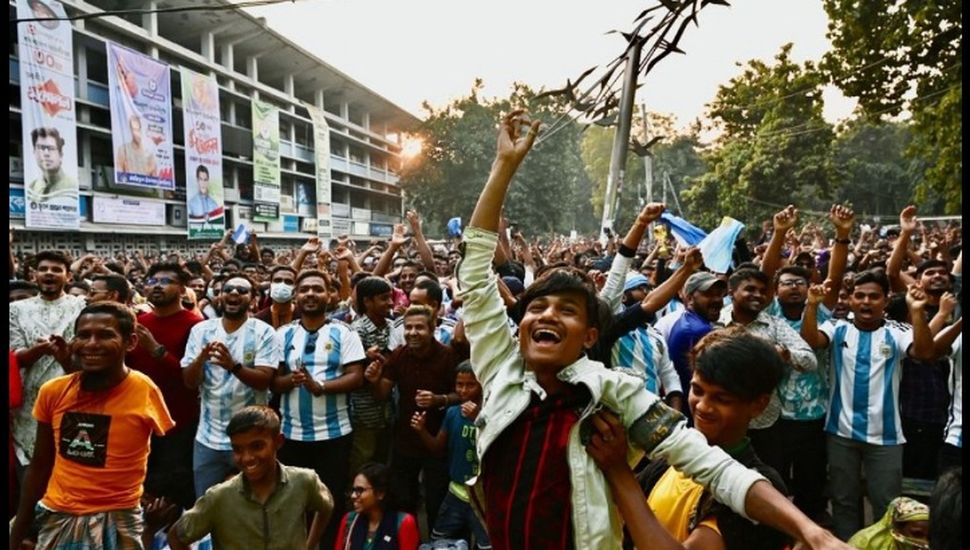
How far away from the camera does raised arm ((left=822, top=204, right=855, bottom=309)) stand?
4.28m

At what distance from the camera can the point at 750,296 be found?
3826mm

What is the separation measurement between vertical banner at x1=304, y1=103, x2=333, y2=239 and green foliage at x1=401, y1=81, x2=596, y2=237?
6.18m

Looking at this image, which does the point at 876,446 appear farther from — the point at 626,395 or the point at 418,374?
the point at 626,395

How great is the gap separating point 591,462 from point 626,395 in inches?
7.1

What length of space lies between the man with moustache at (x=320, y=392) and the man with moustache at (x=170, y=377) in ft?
2.11

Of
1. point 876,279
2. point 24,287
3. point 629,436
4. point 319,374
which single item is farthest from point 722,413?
point 24,287

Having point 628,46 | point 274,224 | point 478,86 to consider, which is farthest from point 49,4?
point 478,86

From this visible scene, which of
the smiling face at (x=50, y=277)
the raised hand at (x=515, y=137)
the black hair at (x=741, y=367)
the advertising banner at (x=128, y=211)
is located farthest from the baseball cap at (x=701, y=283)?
the advertising banner at (x=128, y=211)

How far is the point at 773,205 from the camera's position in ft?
74.1

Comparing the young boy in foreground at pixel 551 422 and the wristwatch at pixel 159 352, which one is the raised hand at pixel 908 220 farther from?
the wristwatch at pixel 159 352

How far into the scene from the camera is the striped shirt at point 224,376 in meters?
3.87

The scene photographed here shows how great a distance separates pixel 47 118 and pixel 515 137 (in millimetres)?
19691

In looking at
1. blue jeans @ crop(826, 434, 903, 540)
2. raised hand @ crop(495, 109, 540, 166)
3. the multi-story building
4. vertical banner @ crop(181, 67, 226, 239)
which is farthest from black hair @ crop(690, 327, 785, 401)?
vertical banner @ crop(181, 67, 226, 239)

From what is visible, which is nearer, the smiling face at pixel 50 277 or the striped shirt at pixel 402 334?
the smiling face at pixel 50 277
